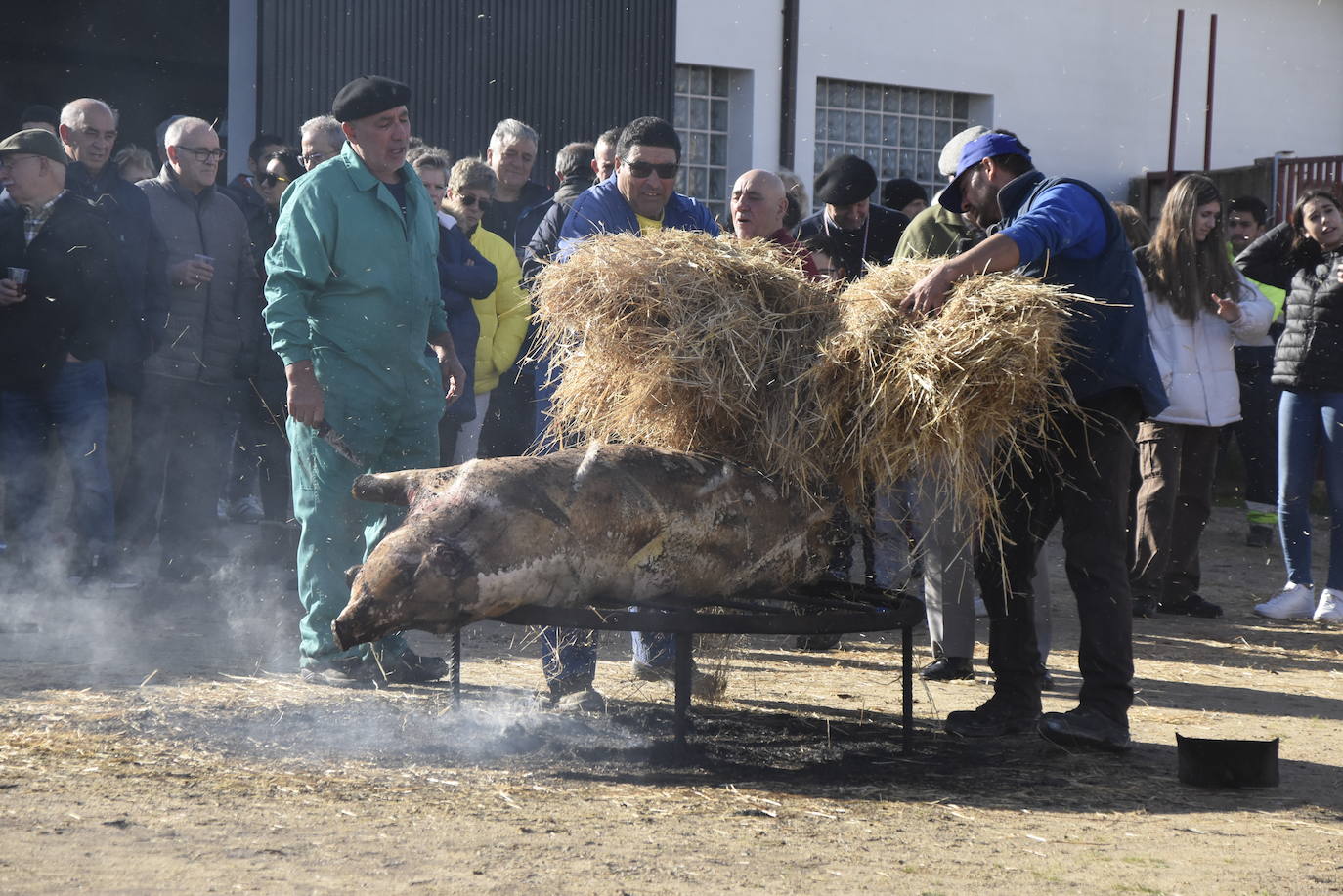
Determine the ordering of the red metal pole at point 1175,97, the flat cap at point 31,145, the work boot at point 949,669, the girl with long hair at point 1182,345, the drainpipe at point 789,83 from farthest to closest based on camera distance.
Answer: the red metal pole at point 1175,97 < the drainpipe at point 789,83 < the girl with long hair at point 1182,345 < the flat cap at point 31,145 < the work boot at point 949,669

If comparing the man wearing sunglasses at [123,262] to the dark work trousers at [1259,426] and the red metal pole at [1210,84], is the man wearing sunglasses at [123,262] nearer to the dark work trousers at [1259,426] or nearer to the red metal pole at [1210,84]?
the dark work trousers at [1259,426]

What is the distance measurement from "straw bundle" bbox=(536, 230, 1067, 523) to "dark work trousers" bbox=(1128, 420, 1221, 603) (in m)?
2.94

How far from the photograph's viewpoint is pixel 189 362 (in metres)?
7.41

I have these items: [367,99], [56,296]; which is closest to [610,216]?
[367,99]

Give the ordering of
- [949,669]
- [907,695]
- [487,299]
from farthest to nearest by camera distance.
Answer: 1. [487,299]
2. [949,669]
3. [907,695]

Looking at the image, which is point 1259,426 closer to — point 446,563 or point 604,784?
point 604,784

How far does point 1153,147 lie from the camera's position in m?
16.7

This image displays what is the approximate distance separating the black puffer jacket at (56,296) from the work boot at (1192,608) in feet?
17.9

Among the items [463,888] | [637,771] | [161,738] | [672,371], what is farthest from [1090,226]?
[161,738]

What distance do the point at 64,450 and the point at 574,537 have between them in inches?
154

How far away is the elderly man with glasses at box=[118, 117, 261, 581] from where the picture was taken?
7379 mm

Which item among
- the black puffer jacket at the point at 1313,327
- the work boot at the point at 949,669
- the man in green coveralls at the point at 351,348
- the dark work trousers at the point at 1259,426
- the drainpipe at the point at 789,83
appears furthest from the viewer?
the drainpipe at the point at 789,83

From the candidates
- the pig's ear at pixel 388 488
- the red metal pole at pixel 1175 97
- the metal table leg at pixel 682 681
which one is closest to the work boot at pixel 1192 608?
the metal table leg at pixel 682 681

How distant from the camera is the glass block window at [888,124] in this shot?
49.4ft
